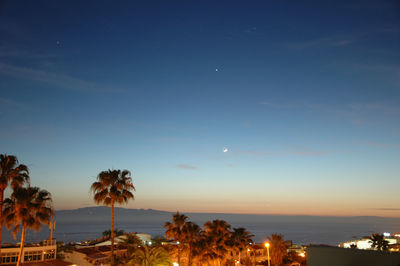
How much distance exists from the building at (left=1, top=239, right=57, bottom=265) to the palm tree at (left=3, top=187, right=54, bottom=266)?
1079cm

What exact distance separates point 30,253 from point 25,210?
13466 millimetres

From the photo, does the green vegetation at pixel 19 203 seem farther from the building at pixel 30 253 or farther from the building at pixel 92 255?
the building at pixel 92 255

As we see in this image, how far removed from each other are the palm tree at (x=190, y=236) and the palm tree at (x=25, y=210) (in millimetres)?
15602

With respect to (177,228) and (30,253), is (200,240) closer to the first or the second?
(177,228)

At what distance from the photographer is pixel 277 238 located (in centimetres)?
4869

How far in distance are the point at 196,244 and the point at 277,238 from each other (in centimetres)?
1889

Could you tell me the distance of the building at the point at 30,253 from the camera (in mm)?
29592

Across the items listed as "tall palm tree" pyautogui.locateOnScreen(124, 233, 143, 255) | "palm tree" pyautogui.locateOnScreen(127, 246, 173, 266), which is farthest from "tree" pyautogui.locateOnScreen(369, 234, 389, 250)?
"tall palm tree" pyautogui.locateOnScreen(124, 233, 143, 255)

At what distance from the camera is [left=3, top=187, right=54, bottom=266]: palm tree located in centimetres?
2048

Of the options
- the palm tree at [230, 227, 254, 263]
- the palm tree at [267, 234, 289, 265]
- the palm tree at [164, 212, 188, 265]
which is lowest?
the palm tree at [267, 234, 289, 265]

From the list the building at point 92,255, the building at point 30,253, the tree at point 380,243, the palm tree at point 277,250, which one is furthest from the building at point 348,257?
the tree at point 380,243

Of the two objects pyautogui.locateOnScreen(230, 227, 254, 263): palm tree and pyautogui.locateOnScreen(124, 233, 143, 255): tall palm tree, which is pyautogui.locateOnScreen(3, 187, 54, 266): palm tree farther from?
pyautogui.locateOnScreen(230, 227, 254, 263): palm tree

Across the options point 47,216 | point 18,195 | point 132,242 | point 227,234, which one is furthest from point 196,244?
point 18,195

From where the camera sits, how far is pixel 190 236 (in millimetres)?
33969
